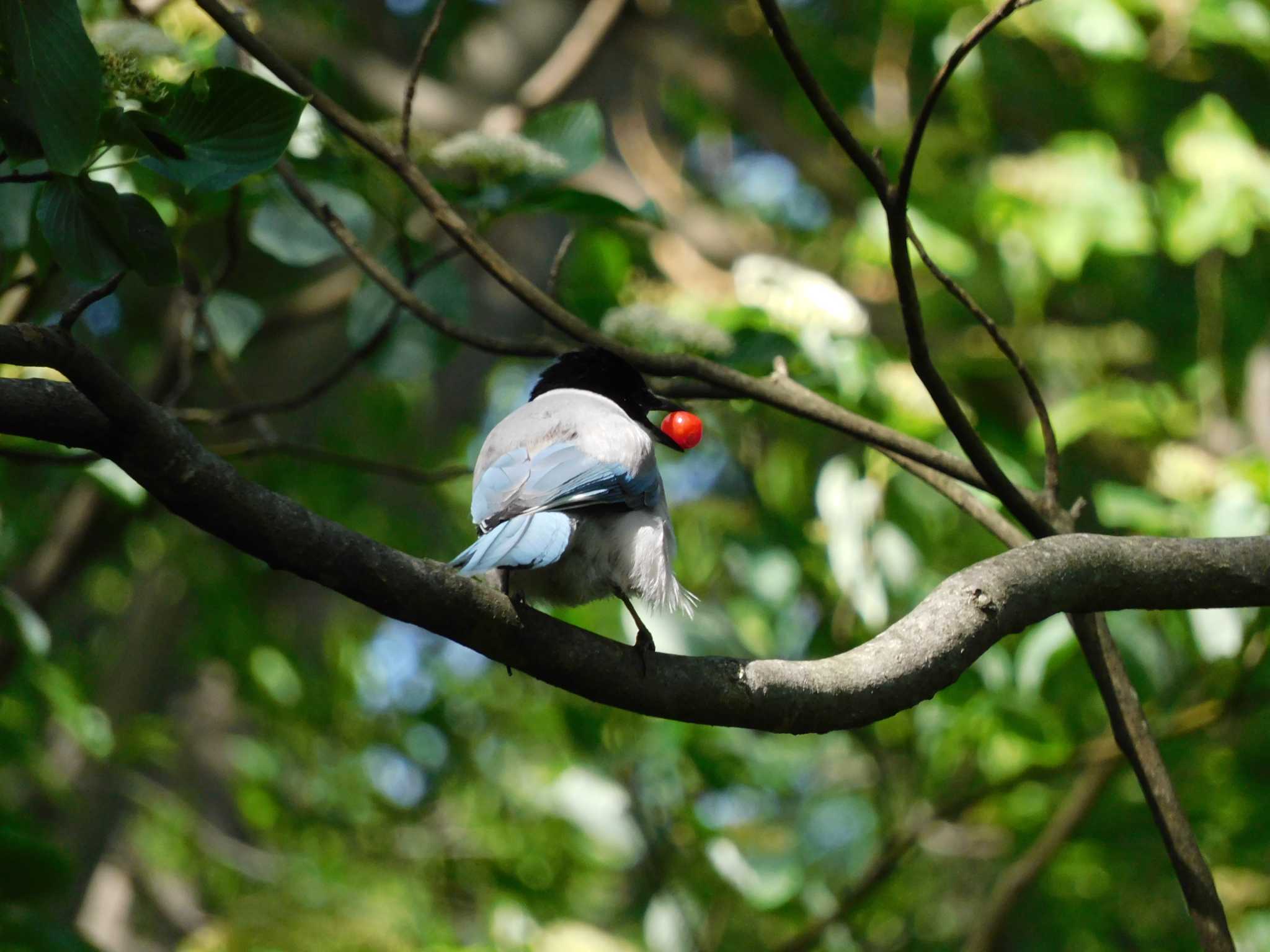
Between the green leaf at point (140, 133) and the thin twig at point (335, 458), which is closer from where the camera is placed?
the green leaf at point (140, 133)

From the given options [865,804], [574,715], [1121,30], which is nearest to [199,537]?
[574,715]

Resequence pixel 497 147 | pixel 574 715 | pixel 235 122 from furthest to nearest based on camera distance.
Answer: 1. pixel 574 715
2. pixel 497 147
3. pixel 235 122

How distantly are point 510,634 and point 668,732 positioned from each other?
2.53 m

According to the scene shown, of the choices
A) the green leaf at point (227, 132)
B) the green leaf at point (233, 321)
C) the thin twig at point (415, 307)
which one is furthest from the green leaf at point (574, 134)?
the green leaf at point (227, 132)

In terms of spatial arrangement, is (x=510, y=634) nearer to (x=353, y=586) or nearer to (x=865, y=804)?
(x=353, y=586)

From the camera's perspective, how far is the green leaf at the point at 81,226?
2.02 metres

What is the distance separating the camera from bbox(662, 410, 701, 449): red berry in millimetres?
3207

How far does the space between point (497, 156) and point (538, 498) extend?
2.98 feet

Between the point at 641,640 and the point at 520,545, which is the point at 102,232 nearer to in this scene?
the point at 520,545

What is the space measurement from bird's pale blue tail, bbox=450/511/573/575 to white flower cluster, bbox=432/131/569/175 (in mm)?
936

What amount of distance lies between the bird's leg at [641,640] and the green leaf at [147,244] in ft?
3.22

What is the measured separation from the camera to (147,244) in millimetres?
2105

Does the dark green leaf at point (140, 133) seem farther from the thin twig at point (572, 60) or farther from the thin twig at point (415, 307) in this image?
the thin twig at point (572, 60)

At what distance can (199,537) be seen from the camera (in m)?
5.47
